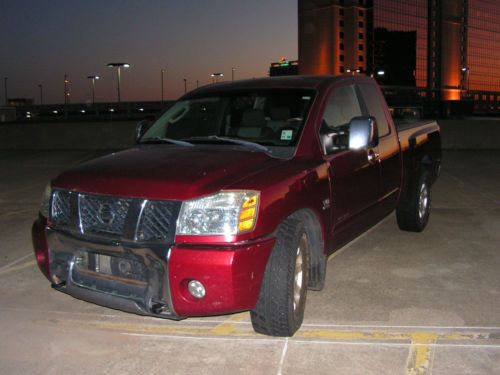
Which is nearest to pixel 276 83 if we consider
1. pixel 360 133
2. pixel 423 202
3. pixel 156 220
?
pixel 360 133

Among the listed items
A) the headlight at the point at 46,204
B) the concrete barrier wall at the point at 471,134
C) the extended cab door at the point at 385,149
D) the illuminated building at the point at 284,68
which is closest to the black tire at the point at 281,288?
the headlight at the point at 46,204

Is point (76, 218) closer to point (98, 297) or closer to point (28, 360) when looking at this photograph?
point (98, 297)

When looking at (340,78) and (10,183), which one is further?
(10,183)

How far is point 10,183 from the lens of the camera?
12.3 meters

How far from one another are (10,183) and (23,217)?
411 centimetres

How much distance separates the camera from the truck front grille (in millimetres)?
3619

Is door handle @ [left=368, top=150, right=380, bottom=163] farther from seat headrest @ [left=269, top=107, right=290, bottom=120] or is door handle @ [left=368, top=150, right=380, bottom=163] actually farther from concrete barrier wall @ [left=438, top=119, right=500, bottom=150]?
concrete barrier wall @ [left=438, top=119, right=500, bottom=150]

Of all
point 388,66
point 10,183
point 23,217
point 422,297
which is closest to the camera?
point 422,297

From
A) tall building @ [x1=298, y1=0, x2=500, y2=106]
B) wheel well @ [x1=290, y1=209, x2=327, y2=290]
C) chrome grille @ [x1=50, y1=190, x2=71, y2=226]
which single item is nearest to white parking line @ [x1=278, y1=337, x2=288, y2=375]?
wheel well @ [x1=290, y1=209, x2=327, y2=290]

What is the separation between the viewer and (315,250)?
4512mm

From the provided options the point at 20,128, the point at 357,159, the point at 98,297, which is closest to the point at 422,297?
the point at 357,159

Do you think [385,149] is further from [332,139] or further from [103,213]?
[103,213]

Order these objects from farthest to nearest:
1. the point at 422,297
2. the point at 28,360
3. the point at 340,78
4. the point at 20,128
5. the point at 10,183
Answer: the point at 20,128 → the point at 10,183 → the point at 340,78 → the point at 422,297 → the point at 28,360

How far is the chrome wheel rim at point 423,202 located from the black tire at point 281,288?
3.43m
